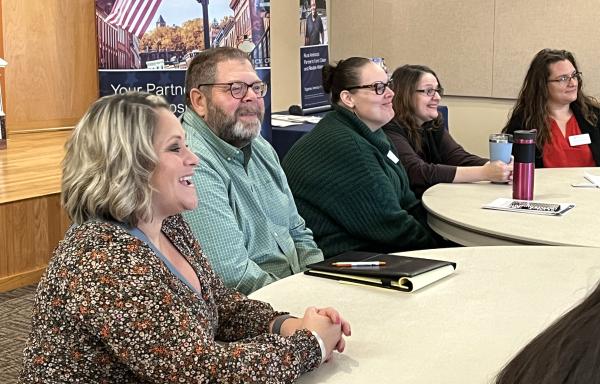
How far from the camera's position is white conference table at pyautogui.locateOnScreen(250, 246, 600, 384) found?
1477 millimetres

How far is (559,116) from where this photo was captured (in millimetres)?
4367

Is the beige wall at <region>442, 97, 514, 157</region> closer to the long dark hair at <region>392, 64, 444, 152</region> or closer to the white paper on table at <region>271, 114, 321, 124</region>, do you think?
the white paper on table at <region>271, 114, 321, 124</region>

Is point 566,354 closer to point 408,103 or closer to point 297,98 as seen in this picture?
point 408,103

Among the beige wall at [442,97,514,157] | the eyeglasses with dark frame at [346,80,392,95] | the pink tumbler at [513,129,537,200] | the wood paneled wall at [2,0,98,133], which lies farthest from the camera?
the beige wall at [442,97,514,157]

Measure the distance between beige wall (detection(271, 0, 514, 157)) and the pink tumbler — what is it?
4.03 meters

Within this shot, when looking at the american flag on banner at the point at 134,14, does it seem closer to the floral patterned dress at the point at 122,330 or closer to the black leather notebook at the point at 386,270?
the black leather notebook at the point at 386,270

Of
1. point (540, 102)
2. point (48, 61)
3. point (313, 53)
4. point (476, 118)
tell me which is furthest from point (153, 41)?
point (476, 118)

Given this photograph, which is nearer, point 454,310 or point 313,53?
point 454,310

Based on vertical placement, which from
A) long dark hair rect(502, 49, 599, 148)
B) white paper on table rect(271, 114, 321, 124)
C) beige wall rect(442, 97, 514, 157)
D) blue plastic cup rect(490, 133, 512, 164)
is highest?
long dark hair rect(502, 49, 599, 148)

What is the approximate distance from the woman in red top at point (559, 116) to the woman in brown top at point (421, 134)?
1.49 ft

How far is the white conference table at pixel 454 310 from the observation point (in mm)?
1477

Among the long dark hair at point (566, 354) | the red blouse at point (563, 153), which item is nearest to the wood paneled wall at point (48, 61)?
the red blouse at point (563, 153)

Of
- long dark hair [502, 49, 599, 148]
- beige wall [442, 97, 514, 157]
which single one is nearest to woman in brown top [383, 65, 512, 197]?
long dark hair [502, 49, 599, 148]

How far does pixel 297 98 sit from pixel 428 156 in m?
3.87
